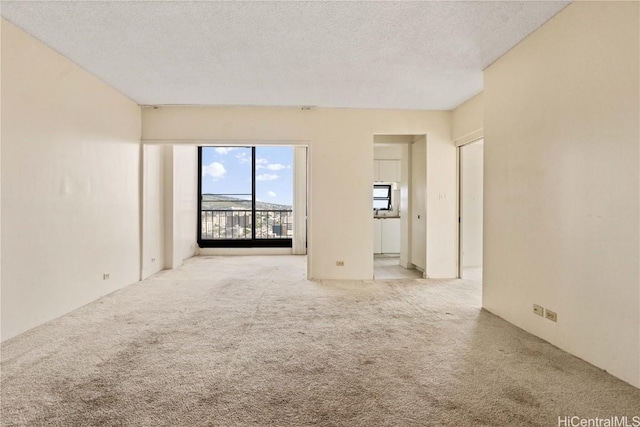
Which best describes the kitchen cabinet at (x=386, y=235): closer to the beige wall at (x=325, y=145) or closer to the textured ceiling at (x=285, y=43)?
the beige wall at (x=325, y=145)

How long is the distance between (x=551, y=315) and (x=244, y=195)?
21.0 feet

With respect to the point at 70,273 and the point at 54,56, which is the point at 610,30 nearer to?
the point at 54,56

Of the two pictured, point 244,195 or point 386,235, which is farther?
point 244,195

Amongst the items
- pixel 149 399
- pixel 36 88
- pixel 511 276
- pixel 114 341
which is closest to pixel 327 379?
pixel 149 399

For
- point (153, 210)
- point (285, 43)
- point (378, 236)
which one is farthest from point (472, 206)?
point (153, 210)

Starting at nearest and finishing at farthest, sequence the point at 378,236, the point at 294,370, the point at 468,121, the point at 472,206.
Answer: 1. the point at 294,370
2. the point at 468,121
3. the point at 472,206
4. the point at 378,236

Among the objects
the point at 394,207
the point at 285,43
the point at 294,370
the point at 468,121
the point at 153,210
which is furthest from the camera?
the point at 394,207

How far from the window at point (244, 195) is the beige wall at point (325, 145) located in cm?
275

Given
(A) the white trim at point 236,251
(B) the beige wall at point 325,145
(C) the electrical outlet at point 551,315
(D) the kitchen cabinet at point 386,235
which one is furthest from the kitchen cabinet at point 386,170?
(C) the electrical outlet at point 551,315

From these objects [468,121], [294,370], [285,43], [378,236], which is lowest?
[294,370]

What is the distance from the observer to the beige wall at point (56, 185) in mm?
2566

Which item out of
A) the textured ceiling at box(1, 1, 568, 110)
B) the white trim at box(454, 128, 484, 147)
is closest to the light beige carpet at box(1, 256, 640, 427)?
the white trim at box(454, 128, 484, 147)

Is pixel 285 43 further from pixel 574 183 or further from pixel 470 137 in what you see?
pixel 470 137

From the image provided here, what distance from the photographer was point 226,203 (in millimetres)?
7551
